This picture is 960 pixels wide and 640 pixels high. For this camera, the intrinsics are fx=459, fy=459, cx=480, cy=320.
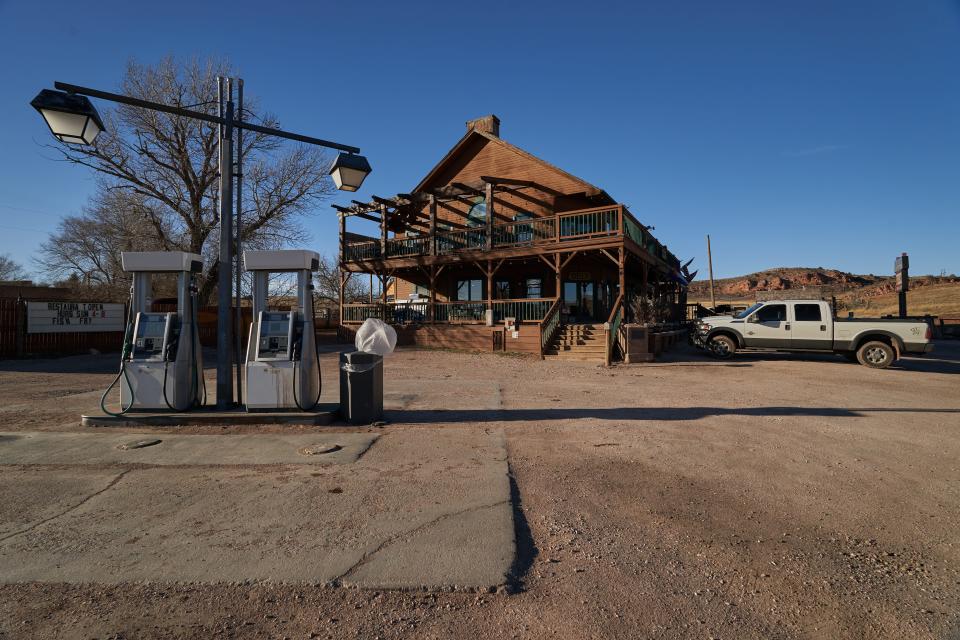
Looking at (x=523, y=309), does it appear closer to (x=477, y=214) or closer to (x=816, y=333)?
(x=477, y=214)

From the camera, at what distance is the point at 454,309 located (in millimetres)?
19438

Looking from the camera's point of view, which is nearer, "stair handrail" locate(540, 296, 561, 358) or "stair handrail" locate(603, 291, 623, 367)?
"stair handrail" locate(603, 291, 623, 367)

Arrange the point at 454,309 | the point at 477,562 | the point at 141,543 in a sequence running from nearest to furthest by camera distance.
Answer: the point at 477,562 < the point at 141,543 < the point at 454,309

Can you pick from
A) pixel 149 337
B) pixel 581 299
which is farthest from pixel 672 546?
pixel 581 299

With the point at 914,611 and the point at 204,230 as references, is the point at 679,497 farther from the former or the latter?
the point at 204,230

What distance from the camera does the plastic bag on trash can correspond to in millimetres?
6707

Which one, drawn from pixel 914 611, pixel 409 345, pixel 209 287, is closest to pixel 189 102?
pixel 209 287

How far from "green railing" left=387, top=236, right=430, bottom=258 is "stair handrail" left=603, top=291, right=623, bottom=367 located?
9.26 meters

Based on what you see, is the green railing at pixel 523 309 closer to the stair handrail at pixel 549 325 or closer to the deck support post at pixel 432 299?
the stair handrail at pixel 549 325

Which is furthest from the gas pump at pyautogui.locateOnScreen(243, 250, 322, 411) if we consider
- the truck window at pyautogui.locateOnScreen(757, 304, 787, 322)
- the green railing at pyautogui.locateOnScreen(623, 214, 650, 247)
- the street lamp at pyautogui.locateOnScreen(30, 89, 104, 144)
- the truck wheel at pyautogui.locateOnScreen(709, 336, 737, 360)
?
the truck window at pyautogui.locateOnScreen(757, 304, 787, 322)

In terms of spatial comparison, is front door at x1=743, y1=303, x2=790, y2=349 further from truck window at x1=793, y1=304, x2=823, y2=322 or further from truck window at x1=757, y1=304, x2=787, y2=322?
truck window at x1=793, y1=304, x2=823, y2=322

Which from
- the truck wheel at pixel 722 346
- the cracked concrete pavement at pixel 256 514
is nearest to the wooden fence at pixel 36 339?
the cracked concrete pavement at pixel 256 514

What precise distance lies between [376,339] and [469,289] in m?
15.9

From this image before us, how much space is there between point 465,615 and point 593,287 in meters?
20.4
